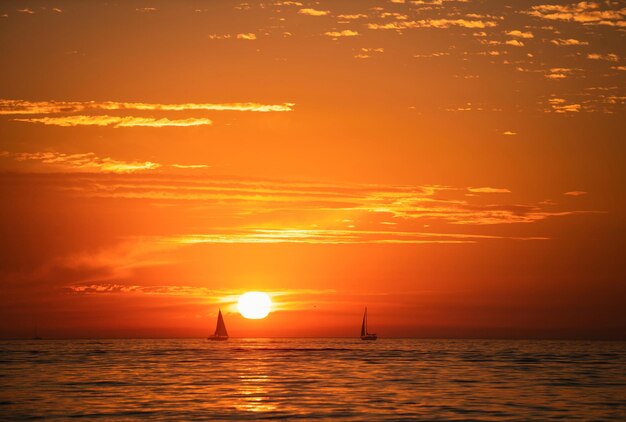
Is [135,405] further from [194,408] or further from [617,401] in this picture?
[617,401]

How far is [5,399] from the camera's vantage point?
75.2 metres

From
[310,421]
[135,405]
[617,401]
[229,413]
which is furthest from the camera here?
[617,401]

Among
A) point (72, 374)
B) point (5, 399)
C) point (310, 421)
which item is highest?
point (72, 374)

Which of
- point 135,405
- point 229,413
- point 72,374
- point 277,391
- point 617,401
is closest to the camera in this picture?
point 229,413

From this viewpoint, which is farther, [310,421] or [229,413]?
[229,413]

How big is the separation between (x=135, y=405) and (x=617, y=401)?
4132 cm

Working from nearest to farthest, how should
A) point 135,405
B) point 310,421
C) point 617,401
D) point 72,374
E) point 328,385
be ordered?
point 310,421, point 135,405, point 617,401, point 328,385, point 72,374

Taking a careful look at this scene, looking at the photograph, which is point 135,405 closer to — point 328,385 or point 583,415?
point 328,385

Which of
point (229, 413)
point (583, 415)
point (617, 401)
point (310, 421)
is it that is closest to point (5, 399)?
point (229, 413)

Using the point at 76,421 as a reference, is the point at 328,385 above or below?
above

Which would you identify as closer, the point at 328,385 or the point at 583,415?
the point at 583,415

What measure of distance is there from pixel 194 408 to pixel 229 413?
13.8 ft

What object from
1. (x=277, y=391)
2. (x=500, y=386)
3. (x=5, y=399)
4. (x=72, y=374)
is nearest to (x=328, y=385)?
(x=277, y=391)

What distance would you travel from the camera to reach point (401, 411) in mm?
64000
